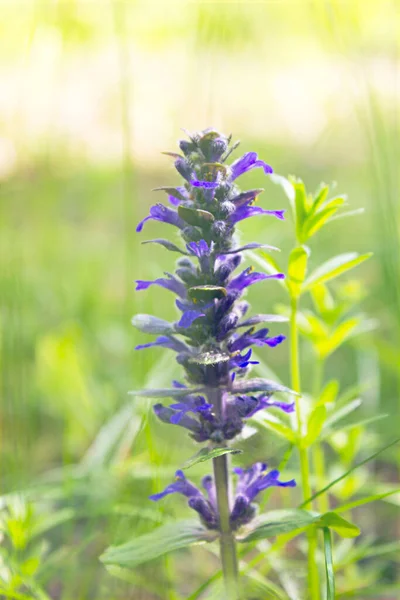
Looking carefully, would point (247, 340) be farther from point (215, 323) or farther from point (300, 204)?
point (300, 204)

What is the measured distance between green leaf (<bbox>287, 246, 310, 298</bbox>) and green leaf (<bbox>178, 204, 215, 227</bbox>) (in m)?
0.22

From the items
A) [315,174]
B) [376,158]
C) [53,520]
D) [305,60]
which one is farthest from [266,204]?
[53,520]

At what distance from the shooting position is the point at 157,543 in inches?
56.9

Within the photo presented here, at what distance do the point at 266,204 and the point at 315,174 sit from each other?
846 mm

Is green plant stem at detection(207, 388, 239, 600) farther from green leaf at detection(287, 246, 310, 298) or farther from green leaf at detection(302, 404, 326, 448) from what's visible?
green leaf at detection(287, 246, 310, 298)

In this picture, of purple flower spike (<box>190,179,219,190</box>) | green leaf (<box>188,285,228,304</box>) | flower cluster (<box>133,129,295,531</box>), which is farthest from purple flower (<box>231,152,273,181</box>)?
green leaf (<box>188,285,228,304</box>)

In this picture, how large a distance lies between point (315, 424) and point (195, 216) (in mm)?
582

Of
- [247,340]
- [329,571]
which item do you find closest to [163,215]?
[247,340]

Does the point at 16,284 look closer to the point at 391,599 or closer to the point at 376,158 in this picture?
the point at 376,158

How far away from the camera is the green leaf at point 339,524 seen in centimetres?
134

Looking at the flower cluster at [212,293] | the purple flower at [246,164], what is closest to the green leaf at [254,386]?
the flower cluster at [212,293]

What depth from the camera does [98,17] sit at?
451 centimetres

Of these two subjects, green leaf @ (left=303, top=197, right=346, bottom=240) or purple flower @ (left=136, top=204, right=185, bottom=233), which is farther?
green leaf @ (left=303, top=197, right=346, bottom=240)

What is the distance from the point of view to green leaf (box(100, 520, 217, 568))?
138cm
